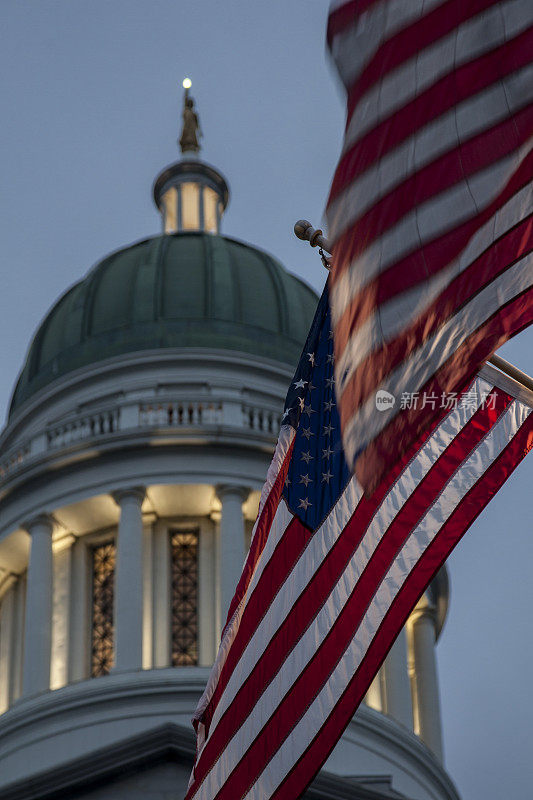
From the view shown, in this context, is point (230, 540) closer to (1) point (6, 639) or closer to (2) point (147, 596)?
(2) point (147, 596)

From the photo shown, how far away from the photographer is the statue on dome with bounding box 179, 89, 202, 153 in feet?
172

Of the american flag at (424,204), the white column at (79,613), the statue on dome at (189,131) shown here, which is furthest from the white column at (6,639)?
the american flag at (424,204)

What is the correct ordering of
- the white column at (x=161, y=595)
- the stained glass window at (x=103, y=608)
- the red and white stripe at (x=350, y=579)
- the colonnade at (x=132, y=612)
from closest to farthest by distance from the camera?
the red and white stripe at (x=350, y=579) → the colonnade at (x=132, y=612) → the white column at (x=161, y=595) → the stained glass window at (x=103, y=608)

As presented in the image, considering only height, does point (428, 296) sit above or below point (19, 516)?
below

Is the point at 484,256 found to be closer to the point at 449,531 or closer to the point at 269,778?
the point at 449,531

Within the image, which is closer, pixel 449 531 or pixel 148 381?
pixel 449 531

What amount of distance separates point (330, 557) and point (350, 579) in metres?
0.31

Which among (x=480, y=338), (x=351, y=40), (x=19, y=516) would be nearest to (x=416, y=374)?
(x=480, y=338)

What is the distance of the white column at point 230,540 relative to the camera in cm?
3631

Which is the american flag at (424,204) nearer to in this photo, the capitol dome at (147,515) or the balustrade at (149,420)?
the capitol dome at (147,515)

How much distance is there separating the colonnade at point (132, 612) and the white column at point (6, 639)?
26mm

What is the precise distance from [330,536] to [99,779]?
14252 millimetres

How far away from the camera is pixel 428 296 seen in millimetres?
10172

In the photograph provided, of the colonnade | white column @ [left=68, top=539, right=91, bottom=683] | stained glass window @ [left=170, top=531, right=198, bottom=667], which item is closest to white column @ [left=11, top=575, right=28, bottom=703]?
the colonnade
